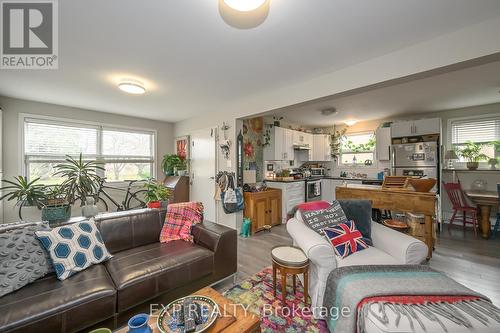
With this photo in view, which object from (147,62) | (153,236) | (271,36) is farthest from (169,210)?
(271,36)

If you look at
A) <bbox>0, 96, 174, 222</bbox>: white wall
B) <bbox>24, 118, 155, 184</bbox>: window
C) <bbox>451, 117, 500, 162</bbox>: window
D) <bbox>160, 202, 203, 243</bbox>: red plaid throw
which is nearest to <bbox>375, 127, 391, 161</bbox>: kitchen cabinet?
<bbox>451, 117, 500, 162</bbox>: window

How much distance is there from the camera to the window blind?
12.6 feet

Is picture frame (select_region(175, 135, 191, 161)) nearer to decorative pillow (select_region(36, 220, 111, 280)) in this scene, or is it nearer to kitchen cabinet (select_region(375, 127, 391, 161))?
decorative pillow (select_region(36, 220, 111, 280))

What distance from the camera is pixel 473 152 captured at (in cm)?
396

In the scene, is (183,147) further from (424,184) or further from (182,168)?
(424,184)

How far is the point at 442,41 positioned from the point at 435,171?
3.01 meters

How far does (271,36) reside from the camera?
1.82 metres

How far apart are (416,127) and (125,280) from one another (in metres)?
5.29

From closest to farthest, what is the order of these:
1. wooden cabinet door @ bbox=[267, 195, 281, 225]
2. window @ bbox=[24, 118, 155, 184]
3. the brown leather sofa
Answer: the brown leather sofa < window @ bbox=[24, 118, 155, 184] < wooden cabinet door @ bbox=[267, 195, 281, 225]

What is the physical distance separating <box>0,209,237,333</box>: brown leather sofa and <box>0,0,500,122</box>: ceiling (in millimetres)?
1725

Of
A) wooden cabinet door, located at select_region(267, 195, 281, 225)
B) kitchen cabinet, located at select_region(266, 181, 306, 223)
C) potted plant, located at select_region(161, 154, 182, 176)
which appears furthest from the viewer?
potted plant, located at select_region(161, 154, 182, 176)

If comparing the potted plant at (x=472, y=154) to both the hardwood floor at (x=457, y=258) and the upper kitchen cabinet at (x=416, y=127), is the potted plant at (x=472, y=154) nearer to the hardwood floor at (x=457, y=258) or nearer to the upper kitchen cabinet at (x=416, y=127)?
the upper kitchen cabinet at (x=416, y=127)

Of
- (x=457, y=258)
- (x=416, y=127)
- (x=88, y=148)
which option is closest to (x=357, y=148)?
(x=416, y=127)

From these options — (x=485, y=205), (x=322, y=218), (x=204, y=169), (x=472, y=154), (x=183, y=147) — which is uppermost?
(x=183, y=147)
